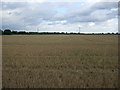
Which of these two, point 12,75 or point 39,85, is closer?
point 39,85

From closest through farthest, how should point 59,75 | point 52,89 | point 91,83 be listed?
point 52,89
point 91,83
point 59,75

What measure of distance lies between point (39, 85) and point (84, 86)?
1690mm

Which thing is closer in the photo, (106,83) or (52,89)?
(52,89)

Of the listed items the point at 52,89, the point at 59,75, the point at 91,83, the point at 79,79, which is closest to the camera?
the point at 52,89

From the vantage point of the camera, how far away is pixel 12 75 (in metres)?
8.75

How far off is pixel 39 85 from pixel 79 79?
1.83 meters

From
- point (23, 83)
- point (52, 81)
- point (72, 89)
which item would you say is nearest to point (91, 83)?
point (72, 89)

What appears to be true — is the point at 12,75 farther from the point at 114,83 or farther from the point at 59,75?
the point at 114,83

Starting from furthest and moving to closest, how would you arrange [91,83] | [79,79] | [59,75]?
[59,75] < [79,79] < [91,83]

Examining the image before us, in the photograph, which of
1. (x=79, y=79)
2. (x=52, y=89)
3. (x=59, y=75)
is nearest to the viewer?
(x=52, y=89)

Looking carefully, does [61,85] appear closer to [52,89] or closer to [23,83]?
[52,89]

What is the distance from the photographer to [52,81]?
759 cm

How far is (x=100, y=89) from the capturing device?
668cm

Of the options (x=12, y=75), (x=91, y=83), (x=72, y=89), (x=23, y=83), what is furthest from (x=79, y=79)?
(x=12, y=75)
